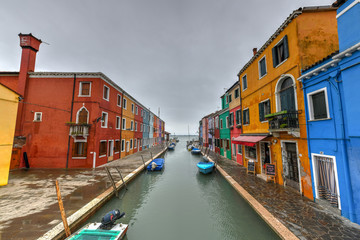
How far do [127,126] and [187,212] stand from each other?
62.9 ft

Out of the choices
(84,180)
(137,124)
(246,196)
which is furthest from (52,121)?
(246,196)

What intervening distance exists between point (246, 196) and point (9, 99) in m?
17.3

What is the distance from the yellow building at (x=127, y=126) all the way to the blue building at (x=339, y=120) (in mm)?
21860

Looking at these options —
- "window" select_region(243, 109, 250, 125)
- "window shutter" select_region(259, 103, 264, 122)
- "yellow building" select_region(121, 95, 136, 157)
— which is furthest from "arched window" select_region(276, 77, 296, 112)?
"yellow building" select_region(121, 95, 136, 157)

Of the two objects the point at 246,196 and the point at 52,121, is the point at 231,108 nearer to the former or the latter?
the point at 246,196

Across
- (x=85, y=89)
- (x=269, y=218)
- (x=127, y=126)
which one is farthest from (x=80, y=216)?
(x=127, y=126)

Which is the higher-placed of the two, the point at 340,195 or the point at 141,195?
the point at 340,195

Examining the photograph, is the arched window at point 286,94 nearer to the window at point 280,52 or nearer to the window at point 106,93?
the window at point 280,52

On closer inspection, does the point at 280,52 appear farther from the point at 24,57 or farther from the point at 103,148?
the point at 24,57

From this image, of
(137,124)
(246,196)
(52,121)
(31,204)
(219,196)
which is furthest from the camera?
(137,124)

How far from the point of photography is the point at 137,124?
29.6 meters

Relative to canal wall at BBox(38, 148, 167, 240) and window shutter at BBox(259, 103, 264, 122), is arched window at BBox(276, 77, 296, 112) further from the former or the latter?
canal wall at BBox(38, 148, 167, 240)

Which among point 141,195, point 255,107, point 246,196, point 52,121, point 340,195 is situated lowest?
point 141,195

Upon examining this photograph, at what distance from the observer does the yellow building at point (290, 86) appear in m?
7.95
